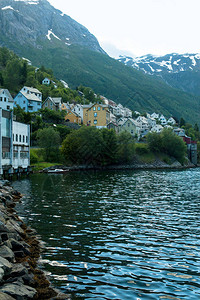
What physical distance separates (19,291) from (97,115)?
484ft

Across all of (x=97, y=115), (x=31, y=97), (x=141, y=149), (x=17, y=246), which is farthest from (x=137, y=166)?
(x=17, y=246)

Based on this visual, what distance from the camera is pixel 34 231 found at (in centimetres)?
2330

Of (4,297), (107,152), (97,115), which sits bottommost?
(4,297)

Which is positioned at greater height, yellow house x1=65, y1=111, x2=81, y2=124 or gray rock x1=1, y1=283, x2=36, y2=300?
yellow house x1=65, y1=111, x2=81, y2=124

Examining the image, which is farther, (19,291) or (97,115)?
(97,115)

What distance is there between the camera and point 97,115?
15775 cm

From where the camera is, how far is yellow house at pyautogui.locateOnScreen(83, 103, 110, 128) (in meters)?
157

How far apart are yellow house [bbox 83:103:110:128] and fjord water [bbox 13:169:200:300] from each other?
121838 millimetres

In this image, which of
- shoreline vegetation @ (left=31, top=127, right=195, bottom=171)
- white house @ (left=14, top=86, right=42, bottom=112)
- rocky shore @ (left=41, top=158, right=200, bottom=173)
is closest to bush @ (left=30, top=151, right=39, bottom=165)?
shoreline vegetation @ (left=31, top=127, right=195, bottom=171)

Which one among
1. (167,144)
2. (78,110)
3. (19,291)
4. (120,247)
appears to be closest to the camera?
(19,291)

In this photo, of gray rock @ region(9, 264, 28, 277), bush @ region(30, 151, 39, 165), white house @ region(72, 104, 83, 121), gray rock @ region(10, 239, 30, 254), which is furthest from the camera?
white house @ region(72, 104, 83, 121)

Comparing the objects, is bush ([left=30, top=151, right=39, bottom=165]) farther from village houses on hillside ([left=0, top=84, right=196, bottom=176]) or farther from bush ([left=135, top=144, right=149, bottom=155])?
bush ([left=135, top=144, right=149, bottom=155])

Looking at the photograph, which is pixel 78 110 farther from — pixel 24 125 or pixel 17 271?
pixel 17 271

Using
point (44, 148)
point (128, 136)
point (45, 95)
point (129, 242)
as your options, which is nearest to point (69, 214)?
point (129, 242)
